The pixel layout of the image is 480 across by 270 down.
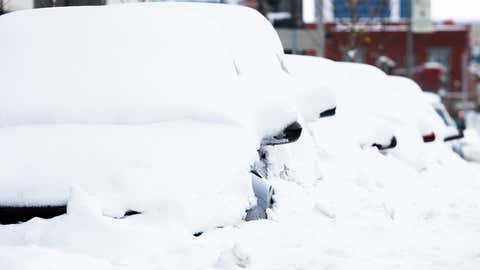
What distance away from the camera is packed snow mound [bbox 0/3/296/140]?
237 inches

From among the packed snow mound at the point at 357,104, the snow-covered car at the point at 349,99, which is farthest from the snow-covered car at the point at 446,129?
the snow-covered car at the point at 349,99

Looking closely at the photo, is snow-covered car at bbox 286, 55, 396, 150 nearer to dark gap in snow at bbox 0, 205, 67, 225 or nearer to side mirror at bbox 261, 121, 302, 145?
side mirror at bbox 261, 121, 302, 145

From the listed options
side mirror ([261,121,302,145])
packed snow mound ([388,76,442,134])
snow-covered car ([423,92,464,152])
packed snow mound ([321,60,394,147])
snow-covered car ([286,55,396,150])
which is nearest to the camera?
side mirror ([261,121,302,145])

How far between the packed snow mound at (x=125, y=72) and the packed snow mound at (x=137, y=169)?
0.49 ft

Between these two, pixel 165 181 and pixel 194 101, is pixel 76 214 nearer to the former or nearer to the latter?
pixel 165 181

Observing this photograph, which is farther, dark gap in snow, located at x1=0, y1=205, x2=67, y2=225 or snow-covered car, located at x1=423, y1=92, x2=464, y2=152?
snow-covered car, located at x1=423, y1=92, x2=464, y2=152

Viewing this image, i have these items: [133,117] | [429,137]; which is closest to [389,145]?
[429,137]

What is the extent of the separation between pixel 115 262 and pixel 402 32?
72.1m

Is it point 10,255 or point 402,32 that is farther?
point 402,32

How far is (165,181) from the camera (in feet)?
17.9

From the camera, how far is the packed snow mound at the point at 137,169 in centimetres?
534

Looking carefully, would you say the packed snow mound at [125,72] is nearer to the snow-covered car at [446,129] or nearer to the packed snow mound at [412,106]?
the packed snow mound at [412,106]

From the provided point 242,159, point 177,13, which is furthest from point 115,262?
point 177,13

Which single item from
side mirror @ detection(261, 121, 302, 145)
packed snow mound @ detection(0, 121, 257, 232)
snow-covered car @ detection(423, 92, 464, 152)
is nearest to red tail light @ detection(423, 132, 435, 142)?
snow-covered car @ detection(423, 92, 464, 152)
